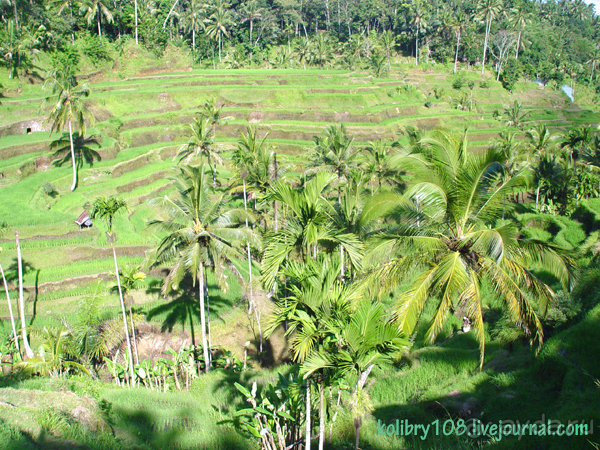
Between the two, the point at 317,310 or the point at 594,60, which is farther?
the point at 594,60

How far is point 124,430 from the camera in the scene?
8.39m

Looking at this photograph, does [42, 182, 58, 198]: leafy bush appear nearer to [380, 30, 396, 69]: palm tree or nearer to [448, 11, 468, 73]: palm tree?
[380, 30, 396, 69]: palm tree

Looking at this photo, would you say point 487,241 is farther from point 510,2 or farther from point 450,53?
point 510,2

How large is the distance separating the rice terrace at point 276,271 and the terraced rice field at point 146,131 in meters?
0.18

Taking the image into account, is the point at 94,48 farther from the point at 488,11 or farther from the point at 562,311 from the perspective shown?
the point at 488,11

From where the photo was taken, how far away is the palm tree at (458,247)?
745 centimetres

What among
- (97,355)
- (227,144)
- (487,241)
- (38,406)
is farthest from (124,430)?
(227,144)

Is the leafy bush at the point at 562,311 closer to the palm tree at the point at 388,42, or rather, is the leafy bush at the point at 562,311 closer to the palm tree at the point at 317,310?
the palm tree at the point at 317,310

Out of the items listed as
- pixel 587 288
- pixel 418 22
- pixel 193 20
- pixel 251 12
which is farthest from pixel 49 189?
pixel 418 22

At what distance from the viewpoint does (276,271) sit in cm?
889

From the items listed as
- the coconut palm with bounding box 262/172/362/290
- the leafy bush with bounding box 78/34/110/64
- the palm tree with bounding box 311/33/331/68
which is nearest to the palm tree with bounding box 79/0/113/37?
the leafy bush with bounding box 78/34/110/64

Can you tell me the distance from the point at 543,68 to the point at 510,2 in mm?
23080

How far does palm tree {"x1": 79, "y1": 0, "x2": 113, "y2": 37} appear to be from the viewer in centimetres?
4750

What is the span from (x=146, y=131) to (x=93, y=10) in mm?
23907
